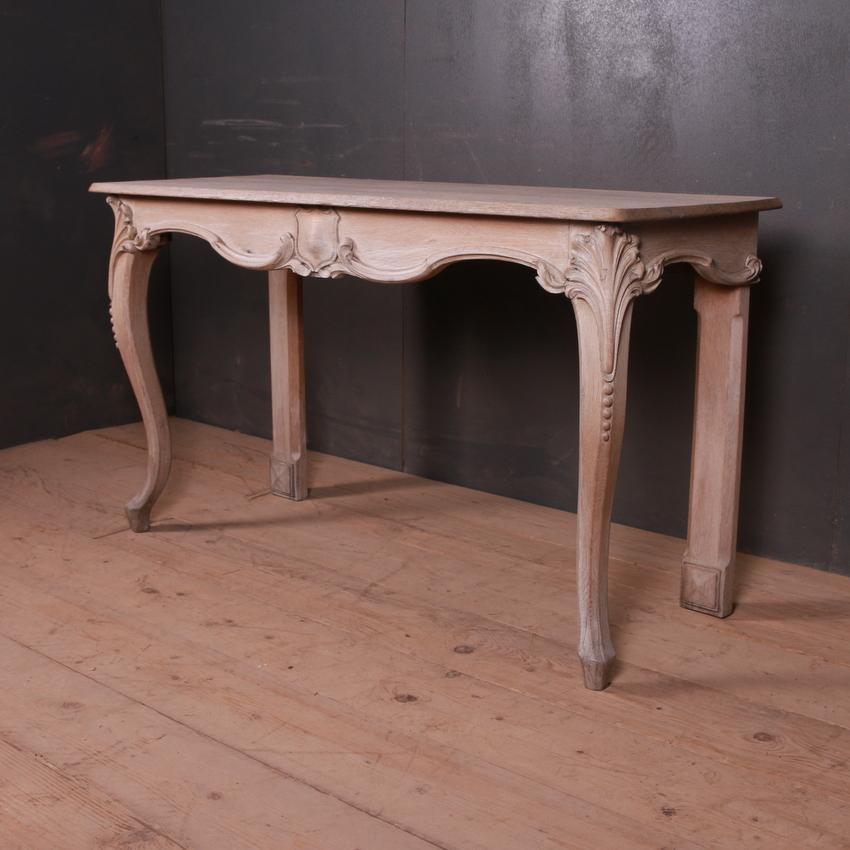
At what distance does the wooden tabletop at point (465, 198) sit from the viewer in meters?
1.78

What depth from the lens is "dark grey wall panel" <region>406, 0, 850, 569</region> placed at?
2332 mm

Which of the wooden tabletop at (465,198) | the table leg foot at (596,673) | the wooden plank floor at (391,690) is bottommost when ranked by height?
the wooden plank floor at (391,690)

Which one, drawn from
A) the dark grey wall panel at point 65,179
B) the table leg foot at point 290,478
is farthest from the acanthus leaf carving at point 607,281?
the dark grey wall panel at point 65,179

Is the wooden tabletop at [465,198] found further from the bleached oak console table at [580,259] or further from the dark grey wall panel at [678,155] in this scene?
the dark grey wall panel at [678,155]

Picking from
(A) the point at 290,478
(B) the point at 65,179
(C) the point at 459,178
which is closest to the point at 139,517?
(A) the point at 290,478

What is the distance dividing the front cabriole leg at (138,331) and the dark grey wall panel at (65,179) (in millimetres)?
910

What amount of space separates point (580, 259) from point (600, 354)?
15 centimetres

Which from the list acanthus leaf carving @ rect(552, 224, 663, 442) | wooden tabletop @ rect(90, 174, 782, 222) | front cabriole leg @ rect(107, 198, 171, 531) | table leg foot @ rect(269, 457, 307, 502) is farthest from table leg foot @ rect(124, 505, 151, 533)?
acanthus leaf carving @ rect(552, 224, 663, 442)

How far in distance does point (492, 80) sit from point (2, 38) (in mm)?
1441

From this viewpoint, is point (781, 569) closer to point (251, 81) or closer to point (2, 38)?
point (251, 81)

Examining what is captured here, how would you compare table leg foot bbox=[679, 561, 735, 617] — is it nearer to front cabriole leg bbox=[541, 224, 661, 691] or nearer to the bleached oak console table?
the bleached oak console table

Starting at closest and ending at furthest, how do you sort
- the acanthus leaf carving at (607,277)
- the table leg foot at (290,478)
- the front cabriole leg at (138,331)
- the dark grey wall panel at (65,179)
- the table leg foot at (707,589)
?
the acanthus leaf carving at (607,277), the table leg foot at (707,589), the front cabriole leg at (138,331), the table leg foot at (290,478), the dark grey wall panel at (65,179)

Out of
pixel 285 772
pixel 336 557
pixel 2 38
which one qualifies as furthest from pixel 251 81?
pixel 285 772

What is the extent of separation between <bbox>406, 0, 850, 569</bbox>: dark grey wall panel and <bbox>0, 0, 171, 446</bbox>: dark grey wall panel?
1.07 meters
